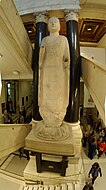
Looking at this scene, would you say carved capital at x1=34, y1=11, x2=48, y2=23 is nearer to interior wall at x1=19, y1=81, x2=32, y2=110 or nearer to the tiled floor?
the tiled floor

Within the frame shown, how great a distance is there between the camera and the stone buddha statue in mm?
5059

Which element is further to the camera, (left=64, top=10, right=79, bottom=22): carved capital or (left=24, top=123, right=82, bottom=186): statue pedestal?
(left=64, top=10, right=79, bottom=22): carved capital

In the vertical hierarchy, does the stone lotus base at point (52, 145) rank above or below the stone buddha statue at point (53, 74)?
below

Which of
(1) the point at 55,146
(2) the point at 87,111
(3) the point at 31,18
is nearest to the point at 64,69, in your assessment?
(1) the point at 55,146

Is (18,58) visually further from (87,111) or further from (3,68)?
(87,111)

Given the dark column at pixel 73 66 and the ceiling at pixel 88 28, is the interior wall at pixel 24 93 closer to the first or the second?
the ceiling at pixel 88 28

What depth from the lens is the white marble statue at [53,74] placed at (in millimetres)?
5059

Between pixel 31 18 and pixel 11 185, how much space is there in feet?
17.7

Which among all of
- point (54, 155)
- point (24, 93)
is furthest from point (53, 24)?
point (24, 93)

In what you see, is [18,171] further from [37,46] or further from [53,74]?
[37,46]

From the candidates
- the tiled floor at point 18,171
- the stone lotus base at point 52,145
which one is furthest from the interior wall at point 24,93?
the stone lotus base at point 52,145

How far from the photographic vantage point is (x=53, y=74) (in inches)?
202

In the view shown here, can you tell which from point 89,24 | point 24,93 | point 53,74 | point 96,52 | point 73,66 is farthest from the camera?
point 24,93

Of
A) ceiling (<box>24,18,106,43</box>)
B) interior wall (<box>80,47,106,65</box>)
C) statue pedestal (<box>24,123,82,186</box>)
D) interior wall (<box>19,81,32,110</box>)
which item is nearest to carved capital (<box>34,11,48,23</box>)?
ceiling (<box>24,18,106,43</box>)
